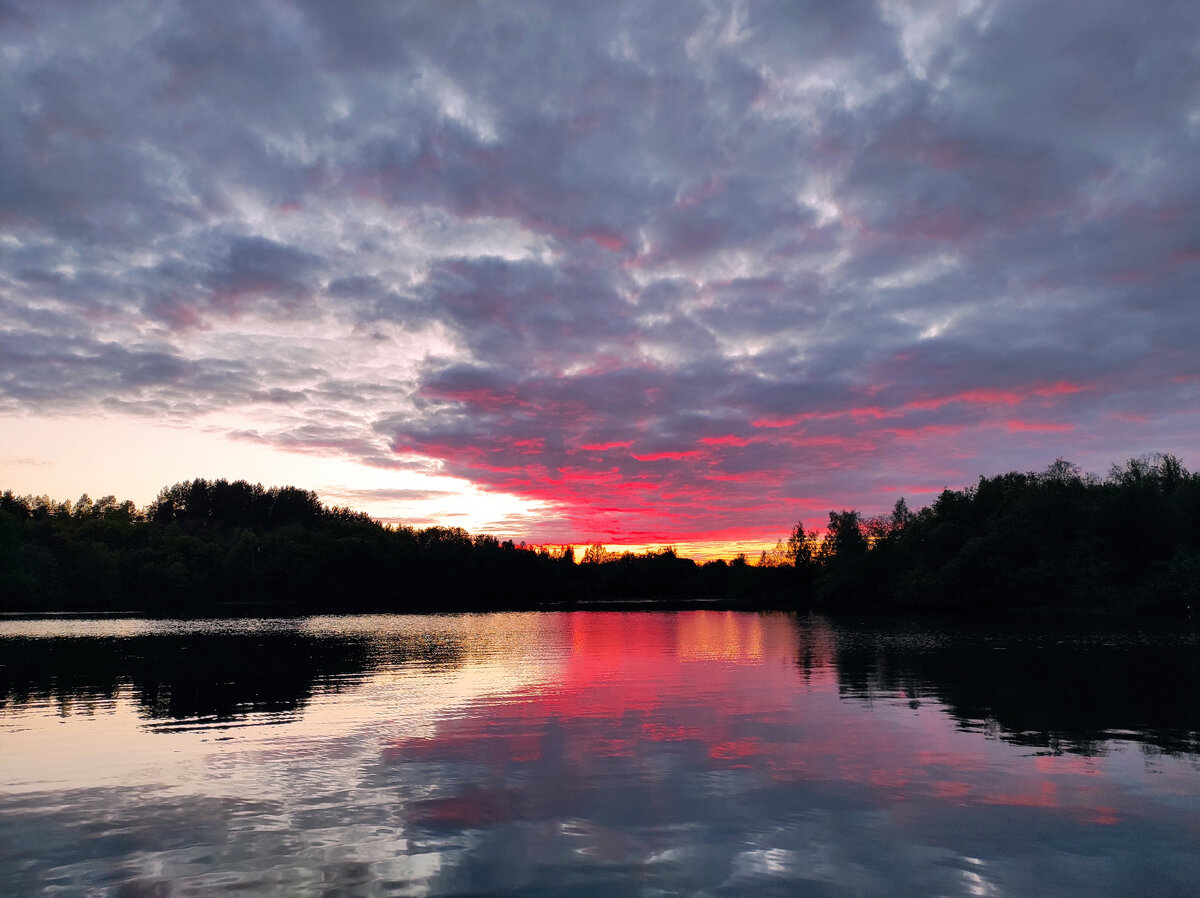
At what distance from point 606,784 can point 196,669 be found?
129 feet

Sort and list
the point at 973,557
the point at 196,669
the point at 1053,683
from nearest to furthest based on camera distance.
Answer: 1. the point at 1053,683
2. the point at 196,669
3. the point at 973,557

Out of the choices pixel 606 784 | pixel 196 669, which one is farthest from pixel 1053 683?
pixel 196 669

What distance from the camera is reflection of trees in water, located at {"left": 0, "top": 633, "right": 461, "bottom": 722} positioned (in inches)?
1367

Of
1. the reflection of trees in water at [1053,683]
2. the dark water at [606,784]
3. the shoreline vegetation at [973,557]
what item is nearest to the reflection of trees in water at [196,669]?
the dark water at [606,784]

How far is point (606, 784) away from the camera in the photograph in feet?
64.4

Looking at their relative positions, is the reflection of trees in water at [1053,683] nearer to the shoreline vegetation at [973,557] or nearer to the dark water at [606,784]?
the dark water at [606,784]

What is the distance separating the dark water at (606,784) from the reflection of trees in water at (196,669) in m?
0.45

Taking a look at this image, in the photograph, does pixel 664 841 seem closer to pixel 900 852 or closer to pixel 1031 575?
pixel 900 852

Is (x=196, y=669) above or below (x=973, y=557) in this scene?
below

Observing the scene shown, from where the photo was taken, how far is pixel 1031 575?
135625 mm

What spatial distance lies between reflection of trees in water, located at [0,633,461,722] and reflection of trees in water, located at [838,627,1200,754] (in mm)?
28077

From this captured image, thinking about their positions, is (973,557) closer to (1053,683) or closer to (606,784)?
(1053,683)

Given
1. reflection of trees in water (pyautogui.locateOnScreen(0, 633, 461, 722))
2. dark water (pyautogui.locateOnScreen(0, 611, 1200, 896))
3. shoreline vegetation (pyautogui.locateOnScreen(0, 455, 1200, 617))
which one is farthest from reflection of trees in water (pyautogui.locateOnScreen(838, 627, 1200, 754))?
shoreline vegetation (pyautogui.locateOnScreen(0, 455, 1200, 617))

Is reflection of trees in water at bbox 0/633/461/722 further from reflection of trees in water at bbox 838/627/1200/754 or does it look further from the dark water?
reflection of trees in water at bbox 838/627/1200/754
